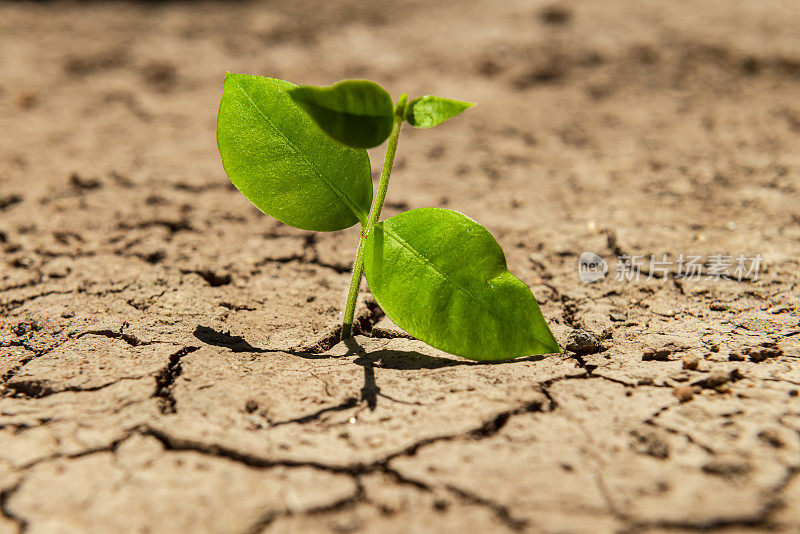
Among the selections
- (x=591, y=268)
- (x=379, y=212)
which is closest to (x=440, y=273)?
(x=379, y=212)

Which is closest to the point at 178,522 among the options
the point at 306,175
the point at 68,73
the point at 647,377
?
the point at 306,175

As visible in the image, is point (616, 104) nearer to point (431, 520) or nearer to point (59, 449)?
point (431, 520)

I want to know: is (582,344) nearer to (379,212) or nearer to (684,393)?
(684,393)

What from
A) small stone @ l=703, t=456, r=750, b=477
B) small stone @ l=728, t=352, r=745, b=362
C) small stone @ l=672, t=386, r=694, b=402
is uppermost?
small stone @ l=728, t=352, r=745, b=362

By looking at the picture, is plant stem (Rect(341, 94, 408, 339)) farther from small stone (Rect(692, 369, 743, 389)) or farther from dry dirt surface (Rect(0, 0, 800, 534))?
small stone (Rect(692, 369, 743, 389))

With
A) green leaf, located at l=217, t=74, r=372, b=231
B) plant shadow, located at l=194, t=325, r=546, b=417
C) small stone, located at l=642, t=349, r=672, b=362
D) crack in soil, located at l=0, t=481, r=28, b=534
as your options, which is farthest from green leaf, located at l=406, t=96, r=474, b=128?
crack in soil, located at l=0, t=481, r=28, b=534

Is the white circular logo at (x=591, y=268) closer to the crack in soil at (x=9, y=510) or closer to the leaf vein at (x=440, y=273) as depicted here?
the leaf vein at (x=440, y=273)
